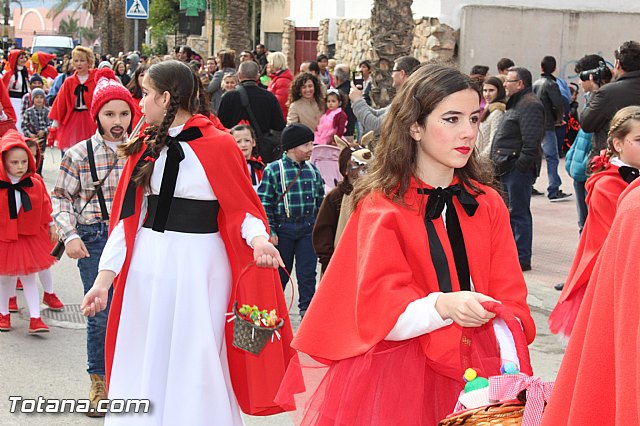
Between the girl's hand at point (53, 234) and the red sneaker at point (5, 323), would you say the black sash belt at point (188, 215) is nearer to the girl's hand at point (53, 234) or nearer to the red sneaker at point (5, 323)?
the girl's hand at point (53, 234)

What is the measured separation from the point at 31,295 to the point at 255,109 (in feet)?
13.5

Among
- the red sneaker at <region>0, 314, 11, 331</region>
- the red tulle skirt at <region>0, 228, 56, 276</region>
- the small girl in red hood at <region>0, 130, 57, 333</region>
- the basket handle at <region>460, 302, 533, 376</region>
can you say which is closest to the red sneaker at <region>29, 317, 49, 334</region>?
the small girl in red hood at <region>0, 130, 57, 333</region>

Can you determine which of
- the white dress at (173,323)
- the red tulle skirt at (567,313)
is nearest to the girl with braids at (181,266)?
the white dress at (173,323)

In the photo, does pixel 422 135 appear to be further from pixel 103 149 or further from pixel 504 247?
pixel 103 149

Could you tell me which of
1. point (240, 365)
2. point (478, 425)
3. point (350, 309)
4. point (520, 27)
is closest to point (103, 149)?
point (240, 365)

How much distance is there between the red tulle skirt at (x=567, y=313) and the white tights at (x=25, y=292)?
3978 mm

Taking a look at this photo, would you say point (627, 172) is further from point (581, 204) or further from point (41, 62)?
point (41, 62)

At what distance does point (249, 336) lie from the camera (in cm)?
470

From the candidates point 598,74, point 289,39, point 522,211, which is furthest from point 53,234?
point 289,39

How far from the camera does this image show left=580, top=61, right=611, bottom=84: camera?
1084cm

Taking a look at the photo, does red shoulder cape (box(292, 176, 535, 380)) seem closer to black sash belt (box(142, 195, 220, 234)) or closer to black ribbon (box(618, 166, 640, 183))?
black sash belt (box(142, 195, 220, 234))

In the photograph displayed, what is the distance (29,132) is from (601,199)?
1097 centimetres

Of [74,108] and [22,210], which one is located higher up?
[74,108]

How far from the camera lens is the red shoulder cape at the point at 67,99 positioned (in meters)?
14.0
